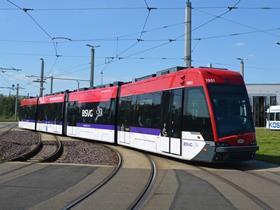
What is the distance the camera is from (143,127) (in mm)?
21656

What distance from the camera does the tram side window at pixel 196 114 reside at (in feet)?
54.1

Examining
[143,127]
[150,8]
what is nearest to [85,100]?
[150,8]

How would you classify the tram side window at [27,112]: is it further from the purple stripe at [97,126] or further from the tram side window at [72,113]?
the purple stripe at [97,126]

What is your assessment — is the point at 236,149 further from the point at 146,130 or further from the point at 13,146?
the point at 13,146

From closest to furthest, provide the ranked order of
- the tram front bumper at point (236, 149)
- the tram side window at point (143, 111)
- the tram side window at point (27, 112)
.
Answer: the tram front bumper at point (236, 149)
the tram side window at point (143, 111)
the tram side window at point (27, 112)

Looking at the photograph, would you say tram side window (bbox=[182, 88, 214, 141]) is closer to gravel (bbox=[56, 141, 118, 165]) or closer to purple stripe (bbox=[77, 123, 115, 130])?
gravel (bbox=[56, 141, 118, 165])

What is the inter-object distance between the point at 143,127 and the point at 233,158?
6047 mm

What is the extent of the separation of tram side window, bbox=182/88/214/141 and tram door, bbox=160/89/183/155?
0.38 metres

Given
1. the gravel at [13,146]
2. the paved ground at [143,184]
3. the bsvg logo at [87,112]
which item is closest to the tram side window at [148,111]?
the paved ground at [143,184]

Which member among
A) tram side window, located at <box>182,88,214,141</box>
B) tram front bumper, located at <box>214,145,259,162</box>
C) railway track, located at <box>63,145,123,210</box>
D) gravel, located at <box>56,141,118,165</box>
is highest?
tram side window, located at <box>182,88,214,141</box>

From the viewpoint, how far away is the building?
75856 millimetres

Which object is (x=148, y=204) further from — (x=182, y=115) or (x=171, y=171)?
(x=182, y=115)

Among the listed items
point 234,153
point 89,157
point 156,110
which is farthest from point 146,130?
point 234,153

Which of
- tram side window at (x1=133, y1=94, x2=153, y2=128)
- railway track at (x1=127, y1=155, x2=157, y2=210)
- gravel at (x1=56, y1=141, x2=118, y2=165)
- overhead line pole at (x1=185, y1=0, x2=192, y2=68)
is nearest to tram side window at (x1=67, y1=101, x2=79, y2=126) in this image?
gravel at (x1=56, y1=141, x2=118, y2=165)
